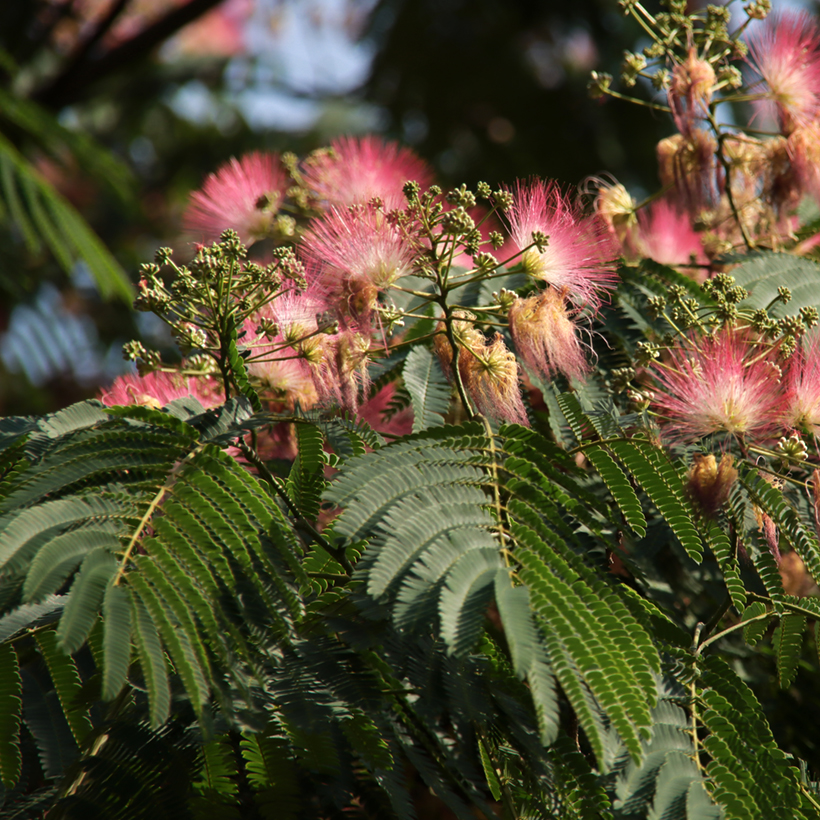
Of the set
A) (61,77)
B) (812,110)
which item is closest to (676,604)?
(812,110)

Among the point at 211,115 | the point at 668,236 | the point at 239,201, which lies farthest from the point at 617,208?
the point at 211,115

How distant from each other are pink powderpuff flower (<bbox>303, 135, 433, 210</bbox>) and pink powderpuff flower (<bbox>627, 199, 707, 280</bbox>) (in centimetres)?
74

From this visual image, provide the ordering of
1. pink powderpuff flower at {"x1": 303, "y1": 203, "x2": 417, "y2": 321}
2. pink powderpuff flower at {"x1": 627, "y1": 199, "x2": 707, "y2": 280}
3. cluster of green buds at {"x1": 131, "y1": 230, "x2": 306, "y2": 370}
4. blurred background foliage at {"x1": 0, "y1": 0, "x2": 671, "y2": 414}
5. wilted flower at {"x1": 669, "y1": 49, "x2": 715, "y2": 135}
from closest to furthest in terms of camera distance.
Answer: cluster of green buds at {"x1": 131, "y1": 230, "x2": 306, "y2": 370} < pink powderpuff flower at {"x1": 303, "y1": 203, "x2": 417, "y2": 321} < wilted flower at {"x1": 669, "y1": 49, "x2": 715, "y2": 135} < pink powderpuff flower at {"x1": 627, "y1": 199, "x2": 707, "y2": 280} < blurred background foliage at {"x1": 0, "y1": 0, "x2": 671, "y2": 414}

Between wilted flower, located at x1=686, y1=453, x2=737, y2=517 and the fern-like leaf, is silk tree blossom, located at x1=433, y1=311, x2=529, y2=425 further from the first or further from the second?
the fern-like leaf

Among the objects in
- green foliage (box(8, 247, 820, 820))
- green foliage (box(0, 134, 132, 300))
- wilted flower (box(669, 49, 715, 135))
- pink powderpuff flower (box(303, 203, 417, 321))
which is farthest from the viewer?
green foliage (box(0, 134, 132, 300))

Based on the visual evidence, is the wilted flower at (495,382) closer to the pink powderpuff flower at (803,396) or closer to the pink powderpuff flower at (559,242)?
the pink powderpuff flower at (559,242)

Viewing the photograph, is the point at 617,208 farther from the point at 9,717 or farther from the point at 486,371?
the point at 9,717

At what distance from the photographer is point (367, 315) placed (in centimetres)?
178

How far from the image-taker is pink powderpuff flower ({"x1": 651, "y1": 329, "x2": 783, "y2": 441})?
1784 millimetres

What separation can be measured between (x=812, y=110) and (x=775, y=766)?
1836 millimetres

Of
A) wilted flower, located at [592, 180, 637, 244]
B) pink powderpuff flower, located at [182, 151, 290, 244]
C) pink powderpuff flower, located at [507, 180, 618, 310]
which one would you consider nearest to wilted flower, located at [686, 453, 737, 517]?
pink powderpuff flower, located at [507, 180, 618, 310]

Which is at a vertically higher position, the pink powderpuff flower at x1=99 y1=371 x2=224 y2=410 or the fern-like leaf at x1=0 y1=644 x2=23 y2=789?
the pink powderpuff flower at x1=99 y1=371 x2=224 y2=410

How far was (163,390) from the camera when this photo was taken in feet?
6.84

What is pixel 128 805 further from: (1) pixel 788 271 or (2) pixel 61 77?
(2) pixel 61 77
